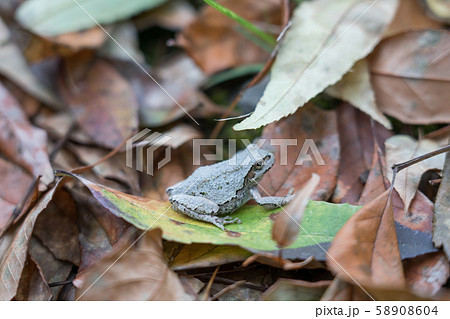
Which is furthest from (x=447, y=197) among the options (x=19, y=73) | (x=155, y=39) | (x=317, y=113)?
(x=19, y=73)

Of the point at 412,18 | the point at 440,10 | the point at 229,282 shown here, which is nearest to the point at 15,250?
the point at 229,282

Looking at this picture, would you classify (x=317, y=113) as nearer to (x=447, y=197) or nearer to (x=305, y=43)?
(x=305, y=43)

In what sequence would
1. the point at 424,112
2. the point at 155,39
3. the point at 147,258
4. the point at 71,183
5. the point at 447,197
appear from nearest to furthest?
the point at 147,258, the point at 447,197, the point at 71,183, the point at 424,112, the point at 155,39

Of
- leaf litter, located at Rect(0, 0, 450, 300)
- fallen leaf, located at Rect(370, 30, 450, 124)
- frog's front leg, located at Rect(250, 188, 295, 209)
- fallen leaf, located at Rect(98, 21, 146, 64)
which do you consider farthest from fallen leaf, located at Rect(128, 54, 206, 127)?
fallen leaf, located at Rect(370, 30, 450, 124)

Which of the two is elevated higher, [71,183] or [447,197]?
[447,197]

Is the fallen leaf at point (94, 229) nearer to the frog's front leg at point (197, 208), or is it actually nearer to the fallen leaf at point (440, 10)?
the frog's front leg at point (197, 208)

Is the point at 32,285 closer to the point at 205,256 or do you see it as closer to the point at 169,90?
the point at 205,256
